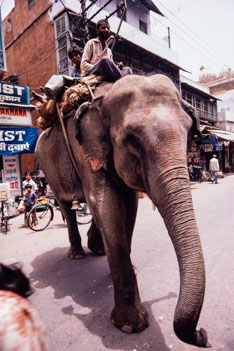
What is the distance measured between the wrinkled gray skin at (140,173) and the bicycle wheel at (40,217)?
4.42m

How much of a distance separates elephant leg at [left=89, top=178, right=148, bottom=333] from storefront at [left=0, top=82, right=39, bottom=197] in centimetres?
818

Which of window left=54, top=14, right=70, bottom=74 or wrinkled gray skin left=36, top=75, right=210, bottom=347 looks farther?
window left=54, top=14, right=70, bottom=74

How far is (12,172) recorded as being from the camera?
10172 mm

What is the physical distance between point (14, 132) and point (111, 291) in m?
8.39

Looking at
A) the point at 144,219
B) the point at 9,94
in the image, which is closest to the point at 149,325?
the point at 144,219

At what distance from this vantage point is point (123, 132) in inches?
82.9

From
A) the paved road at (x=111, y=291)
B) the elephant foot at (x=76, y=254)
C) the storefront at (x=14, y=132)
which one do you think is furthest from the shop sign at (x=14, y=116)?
the elephant foot at (x=76, y=254)

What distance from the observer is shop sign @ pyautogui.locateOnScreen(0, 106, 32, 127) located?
9.75 metres

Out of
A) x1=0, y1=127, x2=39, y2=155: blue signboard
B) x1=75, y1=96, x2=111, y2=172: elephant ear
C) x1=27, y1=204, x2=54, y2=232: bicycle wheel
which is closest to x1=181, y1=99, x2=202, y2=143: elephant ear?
x1=75, y1=96, x2=111, y2=172: elephant ear

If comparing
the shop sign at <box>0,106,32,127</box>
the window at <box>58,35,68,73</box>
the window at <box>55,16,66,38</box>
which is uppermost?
the window at <box>55,16,66,38</box>

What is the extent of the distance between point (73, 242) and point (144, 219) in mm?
3153

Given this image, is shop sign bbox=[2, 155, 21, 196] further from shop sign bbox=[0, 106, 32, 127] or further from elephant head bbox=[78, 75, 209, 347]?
elephant head bbox=[78, 75, 209, 347]

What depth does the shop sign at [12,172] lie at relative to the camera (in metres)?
9.97

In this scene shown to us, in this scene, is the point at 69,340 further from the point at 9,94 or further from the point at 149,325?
the point at 9,94
